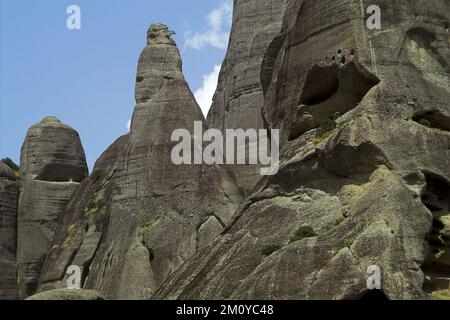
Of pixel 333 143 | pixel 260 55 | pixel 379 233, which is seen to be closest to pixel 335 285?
pixel 379 233

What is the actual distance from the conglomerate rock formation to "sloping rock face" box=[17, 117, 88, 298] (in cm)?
996

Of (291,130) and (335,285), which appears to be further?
(291,130)

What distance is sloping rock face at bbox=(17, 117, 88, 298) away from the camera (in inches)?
1885

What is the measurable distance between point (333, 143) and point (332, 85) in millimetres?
2556

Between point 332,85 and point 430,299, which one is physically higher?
point 332,85

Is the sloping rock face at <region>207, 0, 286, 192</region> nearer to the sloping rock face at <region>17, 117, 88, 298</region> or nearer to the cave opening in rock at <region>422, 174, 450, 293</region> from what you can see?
the sloping rock face at <region>17, 117, 88, 298</region>

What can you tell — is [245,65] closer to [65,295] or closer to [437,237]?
[65,295]

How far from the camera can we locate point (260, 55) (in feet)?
166

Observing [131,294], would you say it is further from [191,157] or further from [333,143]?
[333,143]

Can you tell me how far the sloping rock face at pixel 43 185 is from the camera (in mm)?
47875

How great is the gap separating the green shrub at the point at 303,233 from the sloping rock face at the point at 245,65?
22841 millimetres
